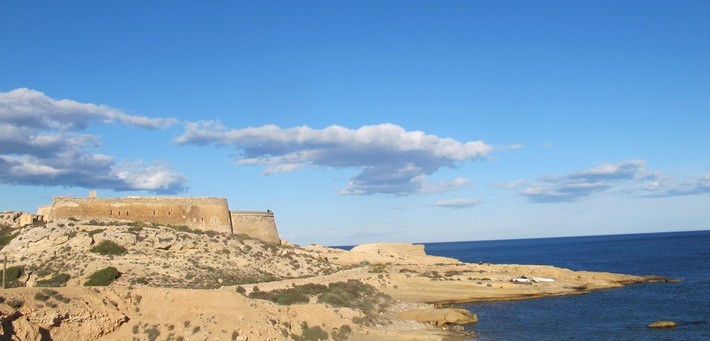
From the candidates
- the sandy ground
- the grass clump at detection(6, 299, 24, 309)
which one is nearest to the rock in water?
the sandy ground

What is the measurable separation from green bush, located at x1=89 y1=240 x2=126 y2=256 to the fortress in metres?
7.24

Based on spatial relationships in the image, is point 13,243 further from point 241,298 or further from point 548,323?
point 548,323

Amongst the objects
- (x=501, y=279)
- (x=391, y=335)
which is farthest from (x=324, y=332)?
(x=501, y=279)

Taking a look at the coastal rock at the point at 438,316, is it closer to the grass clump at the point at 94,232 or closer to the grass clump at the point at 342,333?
the grass clump at the point at 342,333

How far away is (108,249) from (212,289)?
44.7ft

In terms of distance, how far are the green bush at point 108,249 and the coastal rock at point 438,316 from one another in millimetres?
19977

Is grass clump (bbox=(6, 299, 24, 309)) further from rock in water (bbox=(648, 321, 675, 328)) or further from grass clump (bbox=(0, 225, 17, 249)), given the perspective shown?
rock in water (bbox=(648, 321, 675, 328))

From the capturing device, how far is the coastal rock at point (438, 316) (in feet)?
123

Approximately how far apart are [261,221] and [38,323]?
3846 centimetres

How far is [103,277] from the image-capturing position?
37062 millimetres

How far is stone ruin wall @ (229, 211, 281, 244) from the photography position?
189ft

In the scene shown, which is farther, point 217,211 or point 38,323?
point 217,211

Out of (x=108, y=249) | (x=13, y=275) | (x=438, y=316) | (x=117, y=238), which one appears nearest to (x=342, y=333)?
(x=438, y=316)

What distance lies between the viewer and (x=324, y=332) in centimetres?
2886
